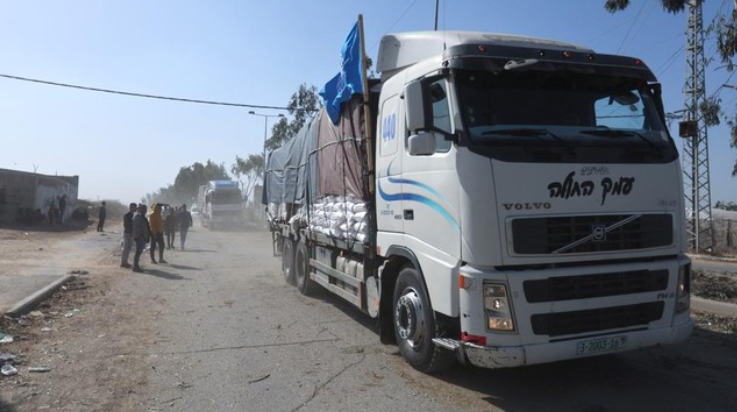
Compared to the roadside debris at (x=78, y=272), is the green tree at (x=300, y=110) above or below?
above

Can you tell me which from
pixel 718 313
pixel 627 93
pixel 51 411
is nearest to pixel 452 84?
pixel 627 93

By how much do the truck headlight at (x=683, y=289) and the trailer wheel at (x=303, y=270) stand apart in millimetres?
6484

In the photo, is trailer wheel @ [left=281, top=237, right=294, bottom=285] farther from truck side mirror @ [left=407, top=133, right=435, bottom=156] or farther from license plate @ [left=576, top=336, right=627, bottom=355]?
license plate @ [left=576, top=336, right=627, bottom=355]

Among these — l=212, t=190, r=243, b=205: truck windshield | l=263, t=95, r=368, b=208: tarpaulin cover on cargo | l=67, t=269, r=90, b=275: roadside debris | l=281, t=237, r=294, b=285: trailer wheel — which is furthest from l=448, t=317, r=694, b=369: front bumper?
l=212, t=190, r=243, b=205: truck windshield

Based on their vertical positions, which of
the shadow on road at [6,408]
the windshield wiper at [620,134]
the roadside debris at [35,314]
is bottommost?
the shadow on road at [6,408]

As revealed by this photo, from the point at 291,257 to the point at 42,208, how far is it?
26909 mm

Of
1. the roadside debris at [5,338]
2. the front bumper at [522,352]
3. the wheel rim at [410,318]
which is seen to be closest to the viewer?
the front bumper at [522,352]

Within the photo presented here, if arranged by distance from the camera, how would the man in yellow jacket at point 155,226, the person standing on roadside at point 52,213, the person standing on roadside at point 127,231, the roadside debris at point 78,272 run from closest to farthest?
the roadside debris at point 78,272, the person standing on roadside at point 127,231, the man in yellow jacket at point 155,226, the person standing on roadside at point 52,213

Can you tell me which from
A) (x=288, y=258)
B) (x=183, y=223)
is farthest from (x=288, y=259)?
(x=183, y=223)

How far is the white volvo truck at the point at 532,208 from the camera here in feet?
14.5

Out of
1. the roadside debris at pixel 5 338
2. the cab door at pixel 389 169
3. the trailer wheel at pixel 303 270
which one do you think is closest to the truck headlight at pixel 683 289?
Result: the cab door at pixel 389 169

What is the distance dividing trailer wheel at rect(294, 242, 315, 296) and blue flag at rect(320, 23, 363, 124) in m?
3.18

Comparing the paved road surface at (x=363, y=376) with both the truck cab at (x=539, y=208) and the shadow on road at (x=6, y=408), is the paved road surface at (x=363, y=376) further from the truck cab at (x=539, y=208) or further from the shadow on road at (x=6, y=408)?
Result: the shadow on road at (x=6, y=408)

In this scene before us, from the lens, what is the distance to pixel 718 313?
8125mm
